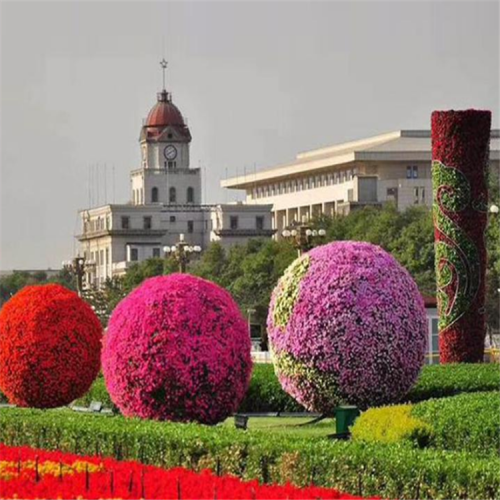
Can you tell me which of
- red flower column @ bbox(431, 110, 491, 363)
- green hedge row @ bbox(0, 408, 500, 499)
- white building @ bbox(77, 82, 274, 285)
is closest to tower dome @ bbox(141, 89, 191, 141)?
white building @ bbox(77, 82, 274, 285)

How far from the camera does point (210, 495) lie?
478 inches

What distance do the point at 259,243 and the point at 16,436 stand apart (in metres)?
64.1

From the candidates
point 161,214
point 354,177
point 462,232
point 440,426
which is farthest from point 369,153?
point 440,426

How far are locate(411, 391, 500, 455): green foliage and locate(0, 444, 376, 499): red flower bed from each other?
485 cm

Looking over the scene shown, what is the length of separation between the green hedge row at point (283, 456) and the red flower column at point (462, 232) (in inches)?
403

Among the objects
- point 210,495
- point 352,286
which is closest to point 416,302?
point 352,286

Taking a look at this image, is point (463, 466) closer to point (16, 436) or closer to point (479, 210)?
point (16, 436)

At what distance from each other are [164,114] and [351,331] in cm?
10354

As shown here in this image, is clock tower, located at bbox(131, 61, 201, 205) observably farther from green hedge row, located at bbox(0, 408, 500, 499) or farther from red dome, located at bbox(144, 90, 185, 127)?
green hedge row, located at bbox(0, 408, 500, 499)

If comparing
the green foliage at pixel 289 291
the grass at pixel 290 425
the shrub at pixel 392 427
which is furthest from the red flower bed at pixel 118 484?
the green foliage at pixel 289 291

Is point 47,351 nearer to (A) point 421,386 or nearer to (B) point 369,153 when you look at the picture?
(A) point 421,386

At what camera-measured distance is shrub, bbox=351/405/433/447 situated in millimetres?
18094

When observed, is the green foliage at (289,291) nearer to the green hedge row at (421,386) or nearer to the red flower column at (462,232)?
the green hedge row at (421,386)

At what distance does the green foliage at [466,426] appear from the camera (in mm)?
18031
